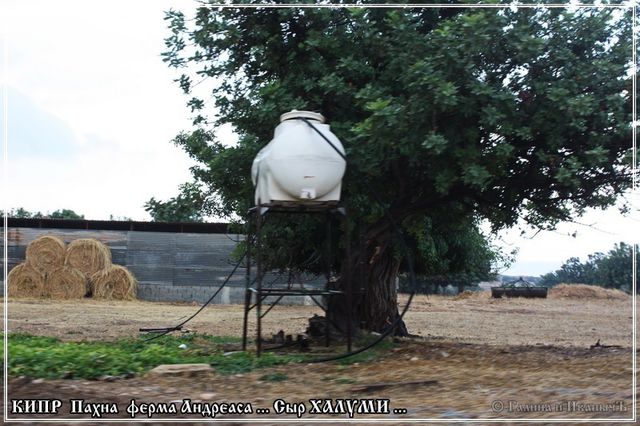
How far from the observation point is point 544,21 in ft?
27.9

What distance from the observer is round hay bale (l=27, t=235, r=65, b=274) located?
2236 cm

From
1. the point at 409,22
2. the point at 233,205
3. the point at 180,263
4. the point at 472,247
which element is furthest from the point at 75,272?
the point at 409,22

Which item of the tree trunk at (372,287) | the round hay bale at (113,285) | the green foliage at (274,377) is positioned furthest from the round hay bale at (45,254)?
the green foliage at (274,377)

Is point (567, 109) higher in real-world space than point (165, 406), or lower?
higher

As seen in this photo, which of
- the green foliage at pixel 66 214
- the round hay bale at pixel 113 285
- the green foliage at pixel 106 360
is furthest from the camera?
the green foliage at pixel 66 214

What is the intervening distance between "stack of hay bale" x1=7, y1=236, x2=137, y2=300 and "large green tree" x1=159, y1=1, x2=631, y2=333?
13496 mm

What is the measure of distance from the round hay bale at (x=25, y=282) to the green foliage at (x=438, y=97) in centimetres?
1456

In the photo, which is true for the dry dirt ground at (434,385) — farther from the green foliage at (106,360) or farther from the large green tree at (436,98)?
the large green tree at (436,98)

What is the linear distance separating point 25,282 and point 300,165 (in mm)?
17540

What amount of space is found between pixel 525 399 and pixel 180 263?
18.3 m

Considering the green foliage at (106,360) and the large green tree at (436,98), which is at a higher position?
the large green tree at (436,98)

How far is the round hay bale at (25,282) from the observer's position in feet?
72.3

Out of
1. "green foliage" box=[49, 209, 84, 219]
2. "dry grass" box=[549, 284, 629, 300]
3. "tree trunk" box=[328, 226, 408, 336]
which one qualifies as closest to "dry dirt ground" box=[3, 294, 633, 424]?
"tree trunk" box=[328, 226, 408, 336]

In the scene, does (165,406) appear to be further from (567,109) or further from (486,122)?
(567,109)
